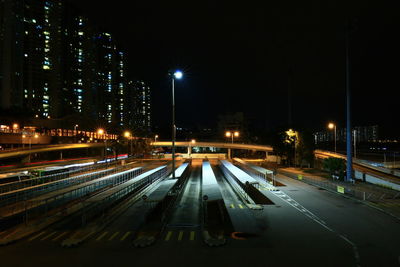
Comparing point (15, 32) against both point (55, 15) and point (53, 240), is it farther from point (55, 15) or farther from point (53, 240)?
point (53, 240)

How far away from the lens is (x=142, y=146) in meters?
100

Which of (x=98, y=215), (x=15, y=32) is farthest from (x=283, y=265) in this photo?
(x=15, y=32)

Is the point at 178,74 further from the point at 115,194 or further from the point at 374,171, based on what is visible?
the point at 374,171

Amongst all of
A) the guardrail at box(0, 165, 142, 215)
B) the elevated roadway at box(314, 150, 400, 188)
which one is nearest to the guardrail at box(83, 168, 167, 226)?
the guardrail at box(0, 165, 142, 215)

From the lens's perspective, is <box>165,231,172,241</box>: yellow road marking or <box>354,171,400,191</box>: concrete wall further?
<box>354,171,400,191</box>: concrete wall

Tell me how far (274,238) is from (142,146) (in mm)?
91121

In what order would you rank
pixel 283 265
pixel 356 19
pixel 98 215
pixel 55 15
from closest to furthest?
pixel 283 265 → pixel 98 215 → pixel 356 19 → pixel 55 15

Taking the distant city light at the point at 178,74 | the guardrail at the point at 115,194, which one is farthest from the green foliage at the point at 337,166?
the distant city light at the point at 178,74

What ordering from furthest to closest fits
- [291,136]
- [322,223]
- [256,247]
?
[291,136] → [322,223] → [256,247]

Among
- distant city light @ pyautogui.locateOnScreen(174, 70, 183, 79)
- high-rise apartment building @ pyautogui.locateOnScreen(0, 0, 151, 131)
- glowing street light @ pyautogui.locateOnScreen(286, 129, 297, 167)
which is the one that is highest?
high-rise apartment building @ pyautogui.locateOnScreen(0, 0, 151, 131)

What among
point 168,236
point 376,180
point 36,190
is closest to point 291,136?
point 376,180

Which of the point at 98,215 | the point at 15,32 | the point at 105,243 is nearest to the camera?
the point at 105,243

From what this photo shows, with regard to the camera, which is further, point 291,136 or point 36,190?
point 291,136

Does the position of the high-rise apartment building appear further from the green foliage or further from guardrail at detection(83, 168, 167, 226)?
the green foliage
